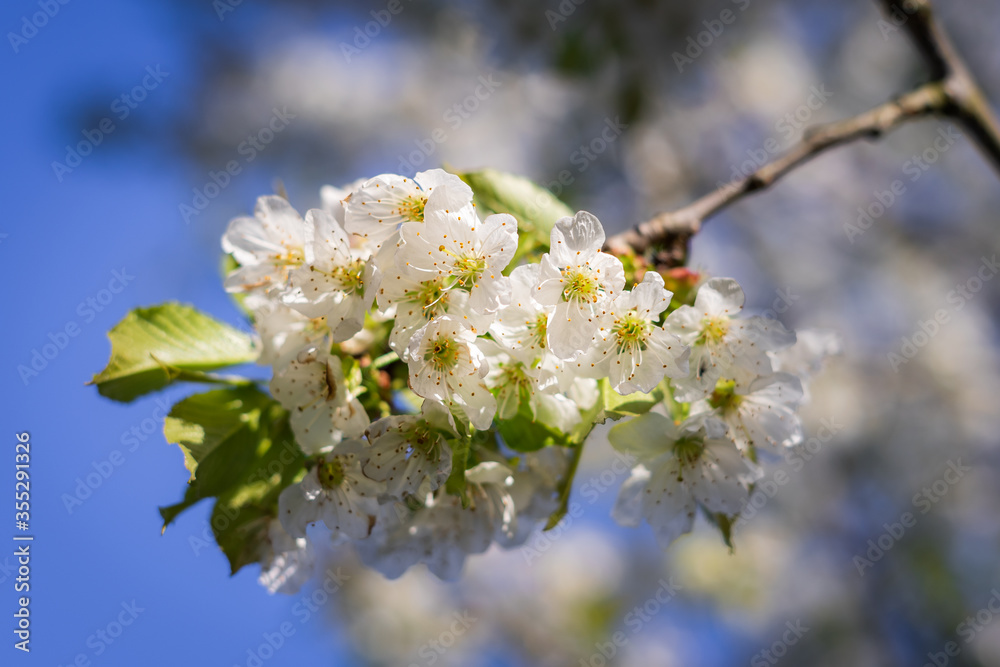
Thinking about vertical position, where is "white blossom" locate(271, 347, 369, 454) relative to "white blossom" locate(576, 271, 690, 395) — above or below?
above

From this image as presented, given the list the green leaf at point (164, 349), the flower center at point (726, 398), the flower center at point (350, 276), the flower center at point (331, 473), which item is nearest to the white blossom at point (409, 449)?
the flower center at point (331, 473)

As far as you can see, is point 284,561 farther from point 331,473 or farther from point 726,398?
point 726,398

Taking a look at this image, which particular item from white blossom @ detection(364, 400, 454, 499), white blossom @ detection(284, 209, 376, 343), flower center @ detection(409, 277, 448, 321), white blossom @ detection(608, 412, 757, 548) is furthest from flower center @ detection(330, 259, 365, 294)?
white blossom @ detection(608, 412, 757, 548)

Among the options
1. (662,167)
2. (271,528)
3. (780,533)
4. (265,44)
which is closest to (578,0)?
(662,167)

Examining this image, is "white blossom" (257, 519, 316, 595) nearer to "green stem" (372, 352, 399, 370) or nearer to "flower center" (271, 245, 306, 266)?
"green stem" (372, 352, 399, 370)

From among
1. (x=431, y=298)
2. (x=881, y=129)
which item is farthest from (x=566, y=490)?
(x=881, y=129)

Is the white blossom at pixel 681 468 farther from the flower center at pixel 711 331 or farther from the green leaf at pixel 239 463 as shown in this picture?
the green leaf at pixel 239 463

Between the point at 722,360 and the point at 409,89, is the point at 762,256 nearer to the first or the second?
the point at 409,89
